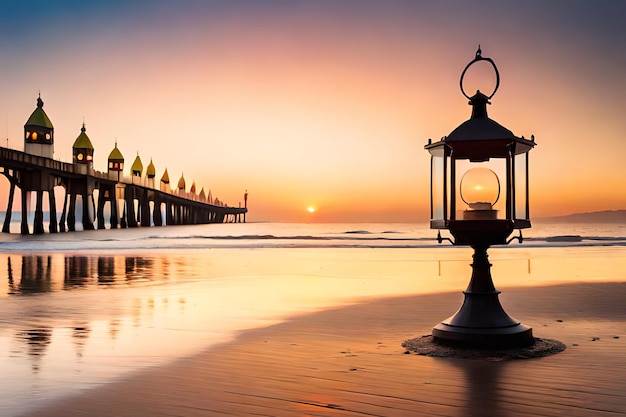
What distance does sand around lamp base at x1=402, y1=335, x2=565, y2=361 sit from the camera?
6.82m

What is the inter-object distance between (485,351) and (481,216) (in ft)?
4.89

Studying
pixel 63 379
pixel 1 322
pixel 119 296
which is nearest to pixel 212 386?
pixel 63 379

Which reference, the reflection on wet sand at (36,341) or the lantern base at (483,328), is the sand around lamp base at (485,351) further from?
the reflection on wet sand at (36,341)

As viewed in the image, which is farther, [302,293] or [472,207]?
[302,293]

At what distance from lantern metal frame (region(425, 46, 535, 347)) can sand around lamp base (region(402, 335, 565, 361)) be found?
9 centimetres

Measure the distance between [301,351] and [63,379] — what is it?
2.49m

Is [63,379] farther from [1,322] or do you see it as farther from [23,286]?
[23,286]

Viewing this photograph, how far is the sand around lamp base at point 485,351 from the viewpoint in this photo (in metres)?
6.82

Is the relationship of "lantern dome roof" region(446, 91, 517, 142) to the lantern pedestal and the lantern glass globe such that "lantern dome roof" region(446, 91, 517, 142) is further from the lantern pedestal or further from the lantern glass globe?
the lantern pedestal

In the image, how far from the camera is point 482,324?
7.25m

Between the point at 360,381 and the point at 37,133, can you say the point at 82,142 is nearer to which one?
the point at 37,133

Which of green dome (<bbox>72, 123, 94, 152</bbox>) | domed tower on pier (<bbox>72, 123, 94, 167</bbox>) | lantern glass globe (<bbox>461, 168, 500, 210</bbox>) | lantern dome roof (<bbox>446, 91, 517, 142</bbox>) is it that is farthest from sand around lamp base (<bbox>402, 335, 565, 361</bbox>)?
green dome (<bbox>72, 123, 94, 152</bbox>)

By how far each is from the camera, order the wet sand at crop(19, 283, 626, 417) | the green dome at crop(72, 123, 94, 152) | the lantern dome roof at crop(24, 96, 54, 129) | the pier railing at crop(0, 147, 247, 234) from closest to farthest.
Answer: the wet sand at crop(19, 283, 626, 417), the pier railing at crop(0, 147, 247, 234), the lantern dome roof at crop(24, 96, 54, 129), the green dome at crop(72, 123, 94, 152)

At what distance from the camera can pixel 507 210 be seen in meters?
7.41
